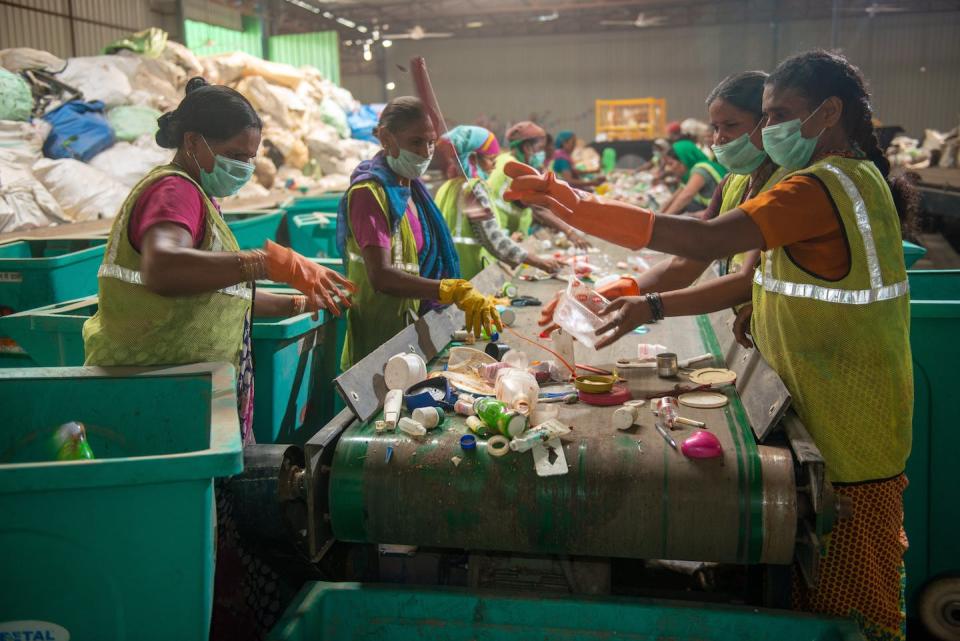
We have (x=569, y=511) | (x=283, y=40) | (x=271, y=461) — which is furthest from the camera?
(x=283, y=40)

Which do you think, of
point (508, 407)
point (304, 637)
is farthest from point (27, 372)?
point (508, 407)

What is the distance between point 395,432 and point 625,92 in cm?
2128

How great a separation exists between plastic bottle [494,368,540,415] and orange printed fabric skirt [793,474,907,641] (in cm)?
70

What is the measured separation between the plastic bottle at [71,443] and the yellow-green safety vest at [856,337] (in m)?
1.56

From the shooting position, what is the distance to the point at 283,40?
58.3ft

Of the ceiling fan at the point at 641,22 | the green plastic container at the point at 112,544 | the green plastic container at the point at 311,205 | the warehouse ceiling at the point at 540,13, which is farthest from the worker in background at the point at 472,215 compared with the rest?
the ceiling fan at the point at 641,22

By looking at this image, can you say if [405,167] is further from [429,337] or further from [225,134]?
[225,134]

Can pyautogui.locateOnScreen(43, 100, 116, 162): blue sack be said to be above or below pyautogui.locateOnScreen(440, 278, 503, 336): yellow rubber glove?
above

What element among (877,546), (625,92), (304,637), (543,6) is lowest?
(304,637)

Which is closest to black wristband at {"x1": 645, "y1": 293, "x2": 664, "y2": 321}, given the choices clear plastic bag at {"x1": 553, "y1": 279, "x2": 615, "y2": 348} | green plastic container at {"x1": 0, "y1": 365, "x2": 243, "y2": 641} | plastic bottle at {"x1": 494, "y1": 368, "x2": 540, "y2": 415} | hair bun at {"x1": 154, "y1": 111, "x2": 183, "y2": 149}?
clear plastic bag at {"x1": 553, "y1": 279, "x2": 615, "y2": 348}

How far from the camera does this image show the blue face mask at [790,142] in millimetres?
1836

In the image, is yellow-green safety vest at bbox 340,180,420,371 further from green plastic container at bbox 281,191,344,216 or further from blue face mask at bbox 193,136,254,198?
green plastic container at bbox 281,191,344,216

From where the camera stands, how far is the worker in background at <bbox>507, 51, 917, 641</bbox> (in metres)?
1.69

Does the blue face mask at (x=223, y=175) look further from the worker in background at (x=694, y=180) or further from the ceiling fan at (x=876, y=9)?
the ceiling fan at (x=876, y=9)
